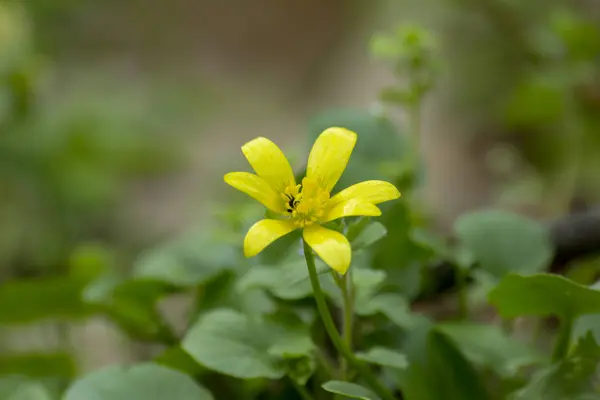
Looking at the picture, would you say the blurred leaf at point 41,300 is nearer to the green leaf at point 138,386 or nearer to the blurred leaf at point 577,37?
the green leaf at point 138,386

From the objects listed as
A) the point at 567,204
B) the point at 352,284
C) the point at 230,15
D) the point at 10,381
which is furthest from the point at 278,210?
the point at 230,15

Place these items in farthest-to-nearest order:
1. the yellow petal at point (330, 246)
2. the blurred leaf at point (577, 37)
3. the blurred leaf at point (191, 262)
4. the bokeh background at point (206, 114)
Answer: the bokeh background at point (206, 114) → the blurred leaf at point (577, 37) → the blurred leaf at point (191, 262) → the yellow petal at point (330, 246)

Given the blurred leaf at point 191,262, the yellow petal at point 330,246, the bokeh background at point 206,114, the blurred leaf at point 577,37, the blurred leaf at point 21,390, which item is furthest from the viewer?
the bokeh background at point 206,114

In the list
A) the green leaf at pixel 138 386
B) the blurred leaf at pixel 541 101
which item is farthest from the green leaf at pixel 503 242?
the blurred leaf at pixel 541 101

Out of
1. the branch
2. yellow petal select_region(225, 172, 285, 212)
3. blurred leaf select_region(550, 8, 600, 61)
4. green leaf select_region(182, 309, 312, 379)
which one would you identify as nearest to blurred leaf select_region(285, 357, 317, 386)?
green leaf select_region(182, 309, 312, 379)

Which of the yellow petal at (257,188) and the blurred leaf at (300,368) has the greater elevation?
the yellow petal at (257,188)

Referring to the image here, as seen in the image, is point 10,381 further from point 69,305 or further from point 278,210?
point 278,210

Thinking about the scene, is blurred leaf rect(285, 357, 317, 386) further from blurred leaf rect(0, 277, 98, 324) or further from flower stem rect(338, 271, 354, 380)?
blurred leaf rect(0, 277, 98, 324)
